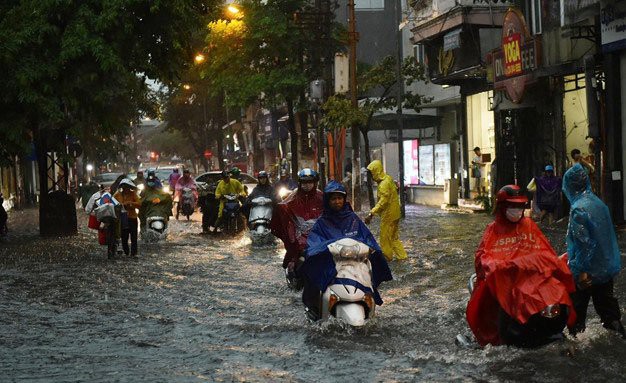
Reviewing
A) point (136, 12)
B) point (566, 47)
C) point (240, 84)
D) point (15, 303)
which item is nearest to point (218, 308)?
point (15, 303)

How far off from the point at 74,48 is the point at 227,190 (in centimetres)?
653

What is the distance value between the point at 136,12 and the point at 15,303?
31.7 feet

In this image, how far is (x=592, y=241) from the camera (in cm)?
868

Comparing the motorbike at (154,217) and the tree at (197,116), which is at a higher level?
the tree at (197,116)

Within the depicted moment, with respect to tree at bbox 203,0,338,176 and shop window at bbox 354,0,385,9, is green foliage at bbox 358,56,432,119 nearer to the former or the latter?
tree at bbox 203,0,338,176

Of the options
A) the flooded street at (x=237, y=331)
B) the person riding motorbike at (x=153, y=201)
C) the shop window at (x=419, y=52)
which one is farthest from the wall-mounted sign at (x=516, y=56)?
the shop window at (x=419, y=52)

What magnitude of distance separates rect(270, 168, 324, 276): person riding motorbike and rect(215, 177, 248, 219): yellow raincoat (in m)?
13.1

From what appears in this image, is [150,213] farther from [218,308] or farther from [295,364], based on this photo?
[295,364]

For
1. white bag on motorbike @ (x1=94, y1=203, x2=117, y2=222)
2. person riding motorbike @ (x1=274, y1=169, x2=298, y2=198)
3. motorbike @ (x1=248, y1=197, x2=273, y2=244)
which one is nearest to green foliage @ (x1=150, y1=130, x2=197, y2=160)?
person riding motorbike @ (x1=274, y1=169, x2=298, y2=198)

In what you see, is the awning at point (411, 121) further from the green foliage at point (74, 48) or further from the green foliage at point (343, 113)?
the green foliage at point (74, 48)

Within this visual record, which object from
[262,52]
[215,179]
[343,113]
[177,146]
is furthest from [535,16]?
[177,146]

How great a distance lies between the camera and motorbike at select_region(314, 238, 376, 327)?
393 inches

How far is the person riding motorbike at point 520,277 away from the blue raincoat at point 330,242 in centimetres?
207

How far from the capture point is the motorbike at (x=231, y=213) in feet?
86.2
